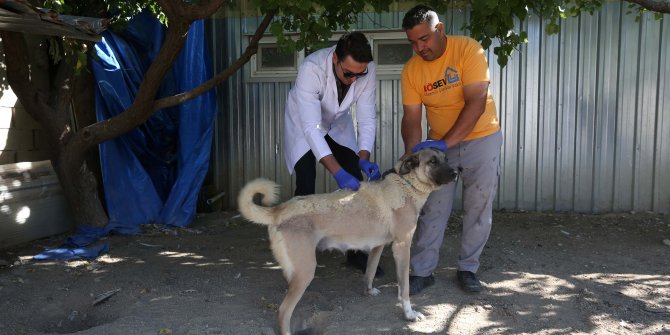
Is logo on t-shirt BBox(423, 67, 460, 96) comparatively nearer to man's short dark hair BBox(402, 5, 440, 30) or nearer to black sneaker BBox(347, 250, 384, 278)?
man's short dark hair BBox(402, 5, 440, 30)

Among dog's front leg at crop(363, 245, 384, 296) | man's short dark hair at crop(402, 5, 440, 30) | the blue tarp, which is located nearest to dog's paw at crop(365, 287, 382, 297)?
dog's front leg at crop(363, 245, 384, 296)

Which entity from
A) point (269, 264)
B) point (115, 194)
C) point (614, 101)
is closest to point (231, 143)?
point (115, 194)

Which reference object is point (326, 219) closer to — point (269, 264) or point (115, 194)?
point (269, 264)

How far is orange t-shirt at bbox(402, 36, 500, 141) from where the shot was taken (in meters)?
4.24

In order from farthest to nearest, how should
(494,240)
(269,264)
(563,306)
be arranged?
(494,240) → (269,264) → (563,306)

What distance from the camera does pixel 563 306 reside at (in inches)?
163

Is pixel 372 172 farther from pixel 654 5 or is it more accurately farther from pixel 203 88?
pixel 654 5

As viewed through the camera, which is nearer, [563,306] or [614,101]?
[563,306]

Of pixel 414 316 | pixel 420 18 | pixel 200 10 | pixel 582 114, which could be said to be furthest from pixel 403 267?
pixel 582 114

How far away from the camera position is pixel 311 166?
4.85 m

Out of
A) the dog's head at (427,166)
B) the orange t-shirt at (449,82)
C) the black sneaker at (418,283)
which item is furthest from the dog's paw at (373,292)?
the orange t-shirt at (449,82)

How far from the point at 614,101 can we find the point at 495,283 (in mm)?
A: 4076

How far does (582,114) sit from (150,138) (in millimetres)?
5841

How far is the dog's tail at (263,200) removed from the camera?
12.1 feet
